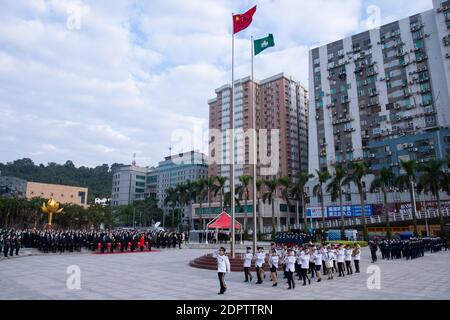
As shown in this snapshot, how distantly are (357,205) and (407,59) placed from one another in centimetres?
2934

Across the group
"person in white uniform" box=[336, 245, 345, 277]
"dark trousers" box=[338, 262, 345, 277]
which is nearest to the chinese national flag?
"person in white uniform" box=[336, 245, 345, 277]

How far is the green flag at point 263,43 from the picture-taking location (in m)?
18.8

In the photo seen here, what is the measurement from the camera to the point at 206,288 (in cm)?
1276

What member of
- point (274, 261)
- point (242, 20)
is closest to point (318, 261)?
point (274, 261)

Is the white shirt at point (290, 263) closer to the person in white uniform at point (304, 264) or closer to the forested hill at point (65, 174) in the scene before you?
the person in white uniform at point (304, 264)

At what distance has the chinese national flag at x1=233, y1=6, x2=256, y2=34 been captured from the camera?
18.7 m

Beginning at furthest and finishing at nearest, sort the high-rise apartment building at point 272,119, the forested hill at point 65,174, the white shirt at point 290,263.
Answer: the forested hill at point 65,174 < the high-rise apartment building at point 272,119 < the white shirt at point 290,263

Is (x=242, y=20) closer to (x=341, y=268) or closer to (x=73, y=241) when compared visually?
(x=341, y=268)

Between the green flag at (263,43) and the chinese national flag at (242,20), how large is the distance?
115 centimetres

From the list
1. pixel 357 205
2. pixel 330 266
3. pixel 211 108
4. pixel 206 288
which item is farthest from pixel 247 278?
pixel 211 108

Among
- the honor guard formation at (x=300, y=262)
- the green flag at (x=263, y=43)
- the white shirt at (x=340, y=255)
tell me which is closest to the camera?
the honor guard formation at (x=300, y=262)

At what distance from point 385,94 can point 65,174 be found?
128568 mm

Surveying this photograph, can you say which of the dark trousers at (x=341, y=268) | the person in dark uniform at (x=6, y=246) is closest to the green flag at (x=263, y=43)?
the dark trousers at (x=341, y=268)
